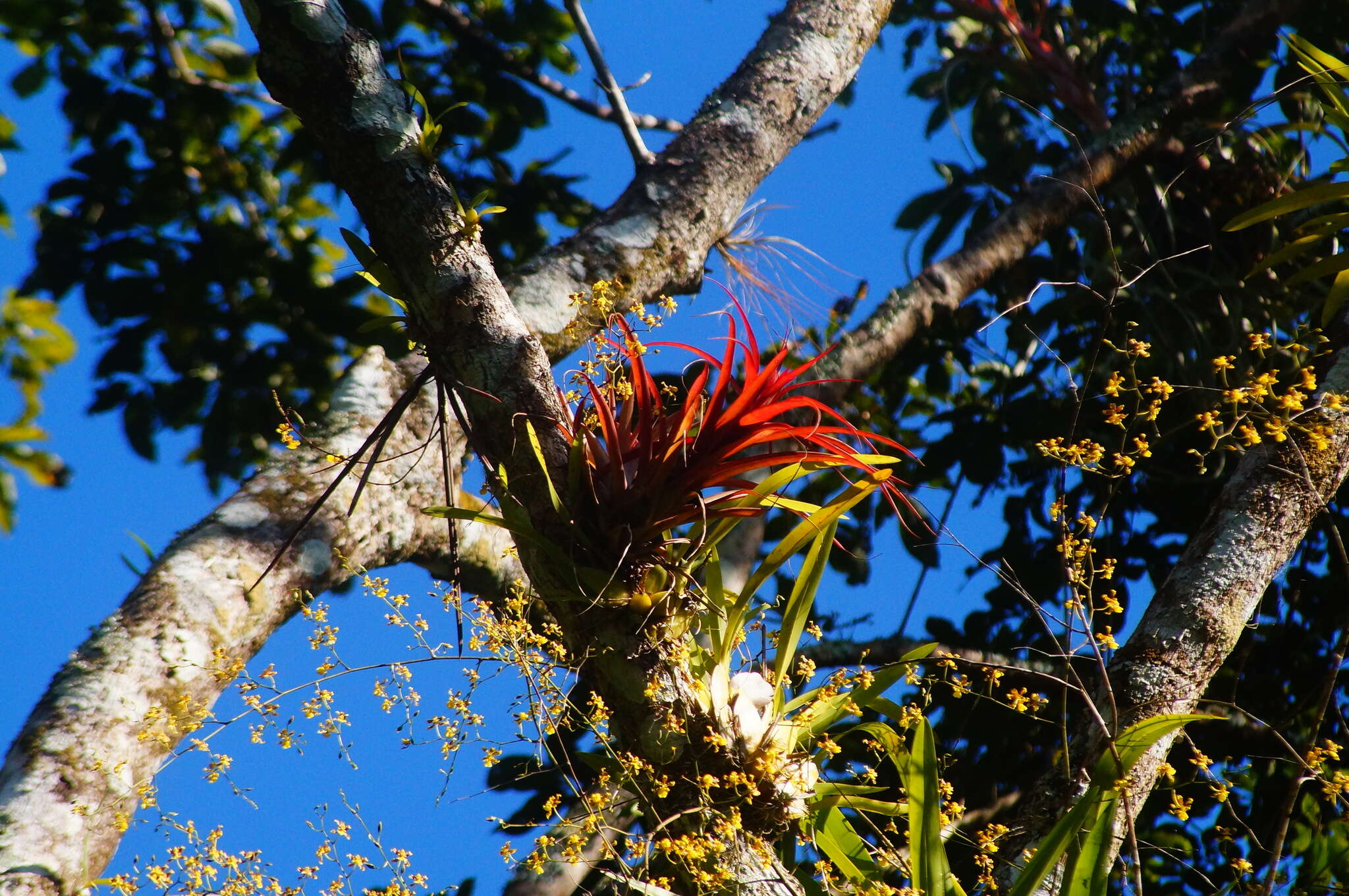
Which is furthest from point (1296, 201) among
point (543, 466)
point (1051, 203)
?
point (543, 466)

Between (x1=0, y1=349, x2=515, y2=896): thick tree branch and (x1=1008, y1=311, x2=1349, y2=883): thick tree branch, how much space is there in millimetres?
1096

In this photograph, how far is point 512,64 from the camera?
2.94m

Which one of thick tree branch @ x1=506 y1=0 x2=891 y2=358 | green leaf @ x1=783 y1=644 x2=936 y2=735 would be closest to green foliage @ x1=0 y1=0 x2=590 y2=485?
thick tree branch @ x1=506 y1=0 x2=891 y2=358

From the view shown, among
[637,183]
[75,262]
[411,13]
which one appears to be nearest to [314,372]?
[75,262]

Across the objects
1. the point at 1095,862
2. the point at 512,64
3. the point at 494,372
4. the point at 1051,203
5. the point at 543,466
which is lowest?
the point at 1095,862

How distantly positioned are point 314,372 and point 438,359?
2071mm

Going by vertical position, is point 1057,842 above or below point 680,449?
below

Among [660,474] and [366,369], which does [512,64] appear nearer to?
[366,369]

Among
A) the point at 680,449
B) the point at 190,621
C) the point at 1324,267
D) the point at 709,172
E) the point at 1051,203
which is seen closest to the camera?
the point at 680,449

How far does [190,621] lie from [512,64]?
6.85 ft

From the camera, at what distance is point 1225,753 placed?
2021mm

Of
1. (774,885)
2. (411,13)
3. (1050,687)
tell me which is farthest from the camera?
(411,13)

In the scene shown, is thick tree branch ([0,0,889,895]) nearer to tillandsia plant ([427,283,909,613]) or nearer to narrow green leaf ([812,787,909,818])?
tillandsia plant ([427,283,909,613])

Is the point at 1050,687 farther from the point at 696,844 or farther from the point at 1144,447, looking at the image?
the point at 696,844
